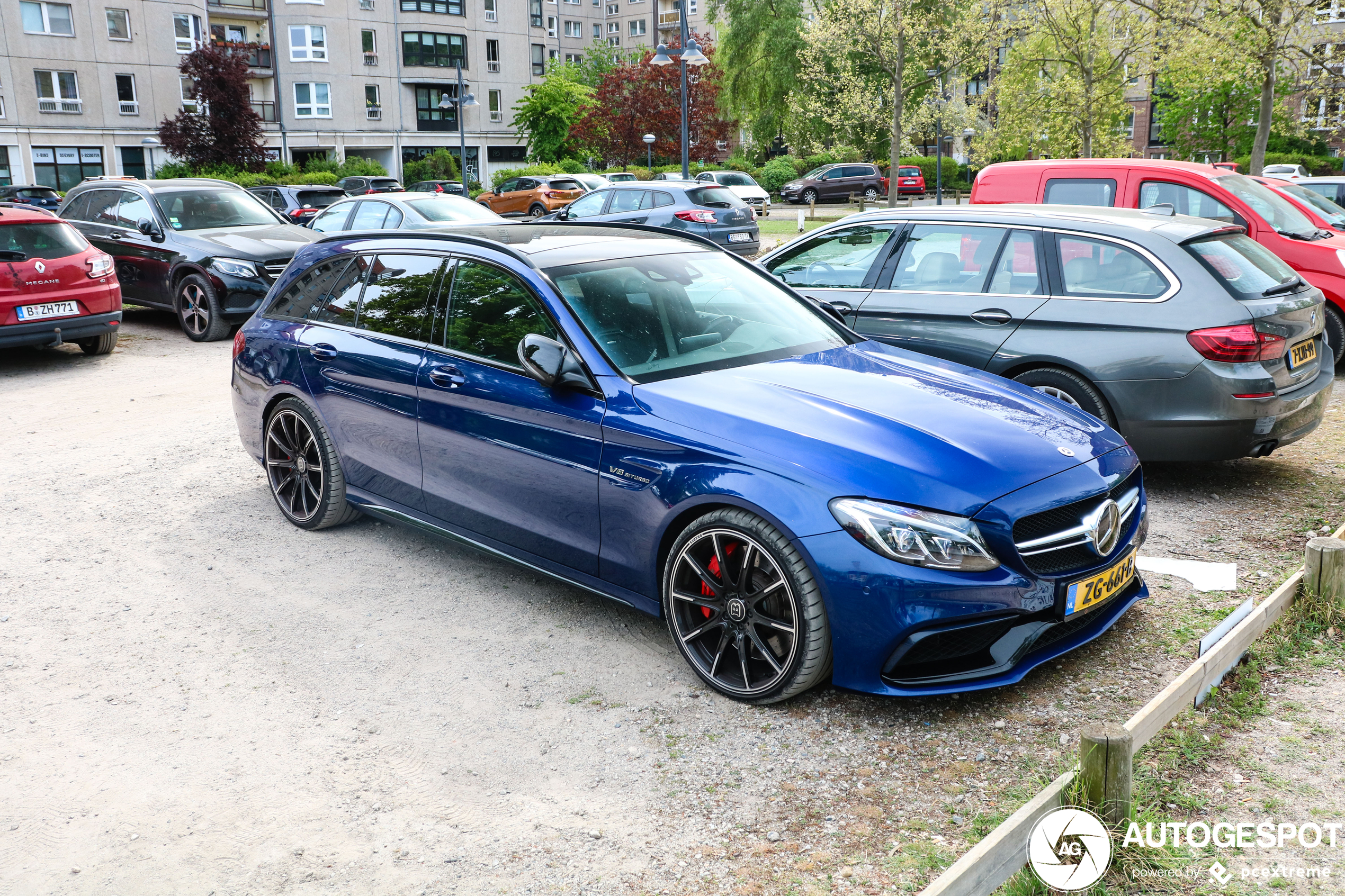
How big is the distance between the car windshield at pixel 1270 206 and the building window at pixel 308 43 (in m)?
56.4

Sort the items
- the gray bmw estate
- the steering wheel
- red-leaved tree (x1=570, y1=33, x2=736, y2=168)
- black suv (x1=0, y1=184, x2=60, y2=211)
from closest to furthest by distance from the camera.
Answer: the gray bmw estate, the steering wheel, black suv (x1=0, y1=184, x2=60, y2=211), red-leaved tree (x1=570, y1=33, x2=736, y2=168)

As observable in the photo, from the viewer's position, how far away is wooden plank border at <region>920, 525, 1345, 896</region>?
257cm

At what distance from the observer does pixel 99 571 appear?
18.6ft

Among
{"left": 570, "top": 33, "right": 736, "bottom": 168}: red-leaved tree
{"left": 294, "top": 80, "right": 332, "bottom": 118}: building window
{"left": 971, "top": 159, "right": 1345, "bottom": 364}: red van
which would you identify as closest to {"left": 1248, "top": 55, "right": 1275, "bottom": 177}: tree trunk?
{"left": 971, "top": 159, "right": 1345, "bottom": 364}: red van

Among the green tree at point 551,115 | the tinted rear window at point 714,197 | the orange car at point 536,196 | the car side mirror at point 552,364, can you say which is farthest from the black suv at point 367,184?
the car side mirror at point 552,364

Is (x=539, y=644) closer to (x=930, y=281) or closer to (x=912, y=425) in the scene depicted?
(x=912, y=425)

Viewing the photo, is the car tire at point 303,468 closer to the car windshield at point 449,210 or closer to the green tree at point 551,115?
the car windshield at point 449,210

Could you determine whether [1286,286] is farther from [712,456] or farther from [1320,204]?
[1320,204]

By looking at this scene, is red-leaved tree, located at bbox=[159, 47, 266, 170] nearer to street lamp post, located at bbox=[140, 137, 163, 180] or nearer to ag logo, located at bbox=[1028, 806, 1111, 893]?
street lamp post, located at bbox=[140, 137, 163, 180]

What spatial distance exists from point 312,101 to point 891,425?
60345mm

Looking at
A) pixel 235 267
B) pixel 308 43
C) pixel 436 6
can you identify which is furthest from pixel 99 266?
pixel 436 6

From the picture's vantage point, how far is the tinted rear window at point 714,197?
20.4m

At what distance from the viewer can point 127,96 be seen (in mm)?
→ 49250

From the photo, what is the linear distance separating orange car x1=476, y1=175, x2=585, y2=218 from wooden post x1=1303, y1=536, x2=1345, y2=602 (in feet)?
95.1
